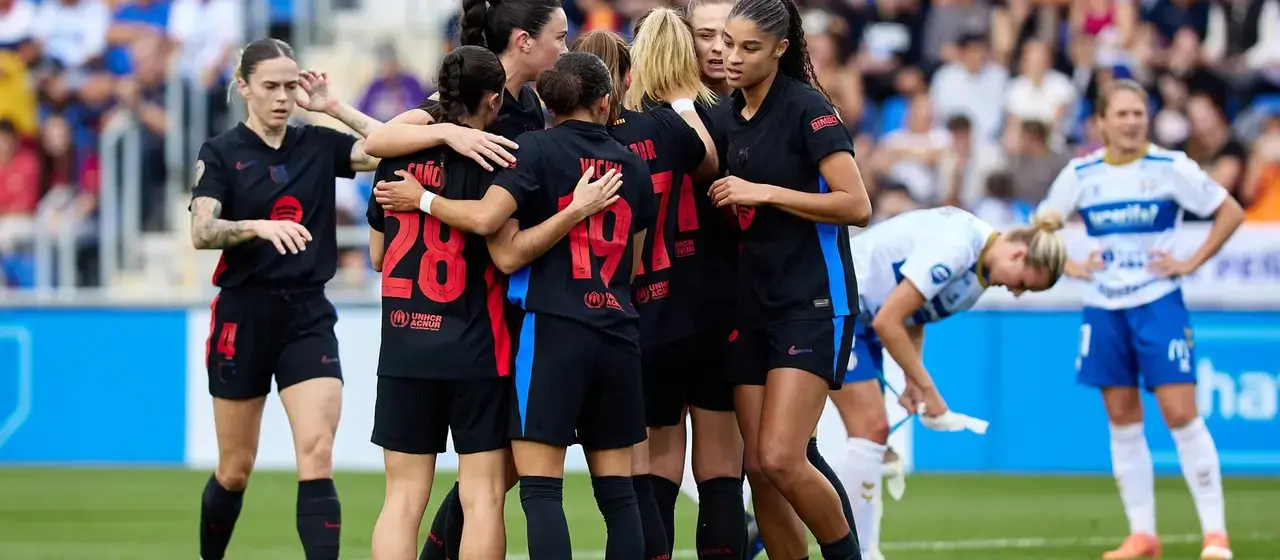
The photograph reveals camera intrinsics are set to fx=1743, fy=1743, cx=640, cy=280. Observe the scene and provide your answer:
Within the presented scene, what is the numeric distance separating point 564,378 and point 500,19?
4.67 feet

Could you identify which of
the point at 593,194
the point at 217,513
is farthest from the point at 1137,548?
the point at 217,513

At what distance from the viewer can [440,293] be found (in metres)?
6.03

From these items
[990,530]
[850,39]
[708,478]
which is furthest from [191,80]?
[708,478]

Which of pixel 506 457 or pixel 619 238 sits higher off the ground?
pixel 619 238

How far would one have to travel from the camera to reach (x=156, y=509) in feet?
36.3

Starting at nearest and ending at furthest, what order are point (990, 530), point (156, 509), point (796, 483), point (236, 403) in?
point (796, 483), point (236, 403), point (990, 530), point (156, 509)

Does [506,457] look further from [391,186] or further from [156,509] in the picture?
[156,509]

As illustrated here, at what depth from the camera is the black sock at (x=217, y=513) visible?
24.7 feet

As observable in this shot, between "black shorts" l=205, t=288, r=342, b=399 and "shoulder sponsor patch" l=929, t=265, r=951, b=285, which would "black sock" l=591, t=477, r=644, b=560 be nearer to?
"black shorts" l=205, t=288, r=342, b=399

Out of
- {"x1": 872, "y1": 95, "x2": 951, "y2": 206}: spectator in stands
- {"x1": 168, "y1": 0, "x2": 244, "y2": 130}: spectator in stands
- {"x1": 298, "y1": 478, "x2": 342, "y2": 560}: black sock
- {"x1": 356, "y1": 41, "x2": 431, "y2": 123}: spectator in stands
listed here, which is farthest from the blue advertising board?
{"x1": 298, "y1": 478, "x2": 342, "y2": 560}: black sock

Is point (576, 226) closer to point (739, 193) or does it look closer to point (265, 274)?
point (739, 193)

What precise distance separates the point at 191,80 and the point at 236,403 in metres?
9.58

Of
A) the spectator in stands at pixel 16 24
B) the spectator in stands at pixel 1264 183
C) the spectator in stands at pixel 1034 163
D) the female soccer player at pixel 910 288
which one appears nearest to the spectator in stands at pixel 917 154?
the spectator in stands at pixel 1034 163

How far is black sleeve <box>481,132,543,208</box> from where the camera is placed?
19.4ft
